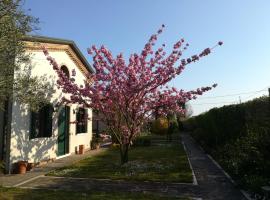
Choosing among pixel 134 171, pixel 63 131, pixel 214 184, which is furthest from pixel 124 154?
pixel 214 184

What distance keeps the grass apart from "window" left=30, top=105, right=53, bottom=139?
17.1 feet

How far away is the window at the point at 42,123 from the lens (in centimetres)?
1475

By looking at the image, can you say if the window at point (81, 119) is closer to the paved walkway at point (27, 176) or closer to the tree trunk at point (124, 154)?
the paved walkway at point (27, 176)

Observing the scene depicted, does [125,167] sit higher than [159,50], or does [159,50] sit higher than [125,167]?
[159,50]

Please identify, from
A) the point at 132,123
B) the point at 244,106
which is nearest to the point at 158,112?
the point at 132,123

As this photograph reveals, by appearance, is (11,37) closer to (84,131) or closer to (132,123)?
(132,123)

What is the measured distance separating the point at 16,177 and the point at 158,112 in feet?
22.8

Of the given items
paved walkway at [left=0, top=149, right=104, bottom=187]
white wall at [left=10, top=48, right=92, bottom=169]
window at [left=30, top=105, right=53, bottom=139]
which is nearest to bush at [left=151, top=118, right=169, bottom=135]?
white wall at [left=10, top=48, right=92, bottom=169]

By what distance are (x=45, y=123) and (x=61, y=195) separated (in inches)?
304

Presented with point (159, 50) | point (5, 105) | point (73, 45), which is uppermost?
point (73, 45)

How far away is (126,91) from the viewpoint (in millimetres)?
13969

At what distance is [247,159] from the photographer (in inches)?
440

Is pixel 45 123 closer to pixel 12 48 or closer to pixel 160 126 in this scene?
pixel 12 48

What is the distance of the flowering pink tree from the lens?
47.3ft
